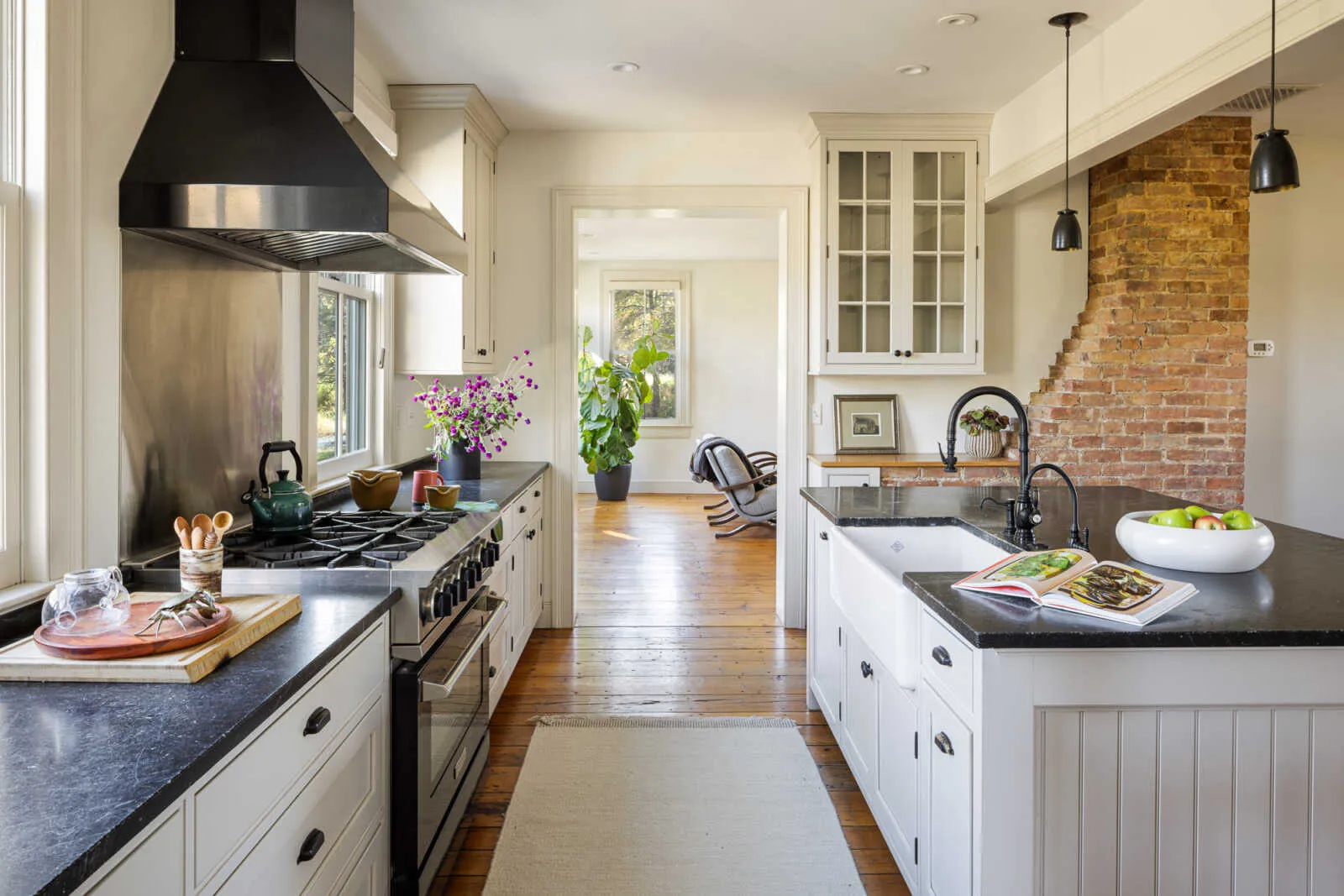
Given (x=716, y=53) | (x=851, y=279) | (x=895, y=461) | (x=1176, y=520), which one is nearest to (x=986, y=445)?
(x=895, y=461)

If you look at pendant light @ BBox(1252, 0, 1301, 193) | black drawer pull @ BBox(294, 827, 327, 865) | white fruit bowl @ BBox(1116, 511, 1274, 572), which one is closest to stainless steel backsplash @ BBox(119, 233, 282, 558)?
black drawer pull @ BBox(294, 827, 327, 865)

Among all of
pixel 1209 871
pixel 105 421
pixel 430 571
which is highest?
pixel 105 421

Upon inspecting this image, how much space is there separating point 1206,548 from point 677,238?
22.9ft

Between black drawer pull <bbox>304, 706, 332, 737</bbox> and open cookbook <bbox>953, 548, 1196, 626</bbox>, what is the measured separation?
4.10ft

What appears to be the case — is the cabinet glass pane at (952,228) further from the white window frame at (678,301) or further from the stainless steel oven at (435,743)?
the white window frame at (678,301)

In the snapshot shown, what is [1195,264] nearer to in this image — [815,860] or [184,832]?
[815,860]

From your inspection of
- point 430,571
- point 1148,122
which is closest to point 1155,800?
point 430,571

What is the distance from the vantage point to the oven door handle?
194 centimetres

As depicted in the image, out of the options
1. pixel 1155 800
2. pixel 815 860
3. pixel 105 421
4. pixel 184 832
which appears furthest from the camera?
pixel 815 860

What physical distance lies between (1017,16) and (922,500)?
1.78m

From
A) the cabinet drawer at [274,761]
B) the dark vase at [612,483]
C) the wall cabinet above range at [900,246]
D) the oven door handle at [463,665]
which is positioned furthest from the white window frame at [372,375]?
the dark vase at [612,483]

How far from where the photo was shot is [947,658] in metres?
1.70

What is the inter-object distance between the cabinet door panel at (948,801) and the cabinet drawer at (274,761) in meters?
1.16

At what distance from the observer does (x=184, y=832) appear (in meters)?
1.04
